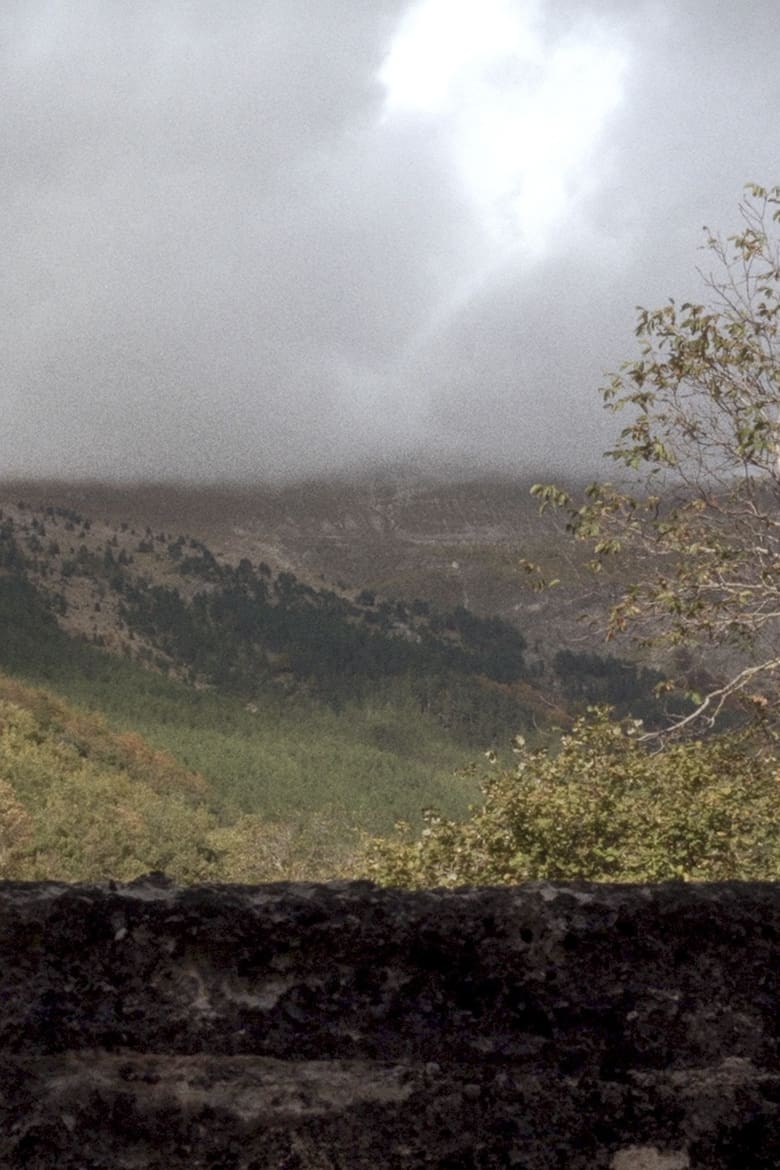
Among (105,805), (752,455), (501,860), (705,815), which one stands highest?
(752,455)

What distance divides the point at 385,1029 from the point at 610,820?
16.5m

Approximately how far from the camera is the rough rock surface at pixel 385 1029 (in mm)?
1702

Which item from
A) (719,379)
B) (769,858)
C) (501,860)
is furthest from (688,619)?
(501,860)

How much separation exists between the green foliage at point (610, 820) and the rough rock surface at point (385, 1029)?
12.1m

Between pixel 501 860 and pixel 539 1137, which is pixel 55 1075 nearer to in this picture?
pixel 539 1137

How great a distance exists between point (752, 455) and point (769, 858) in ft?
22.7

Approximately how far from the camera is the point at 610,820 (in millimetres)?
17719

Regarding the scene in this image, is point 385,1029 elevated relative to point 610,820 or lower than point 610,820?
elevated

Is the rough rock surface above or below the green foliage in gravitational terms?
above

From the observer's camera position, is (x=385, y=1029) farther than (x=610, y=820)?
No

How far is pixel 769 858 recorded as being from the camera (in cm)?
1590

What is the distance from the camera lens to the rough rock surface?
1702 mm

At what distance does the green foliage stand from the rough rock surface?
39.7 feet

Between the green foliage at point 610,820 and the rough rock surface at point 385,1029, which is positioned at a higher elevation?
the rough rock surface at point 385,1029
